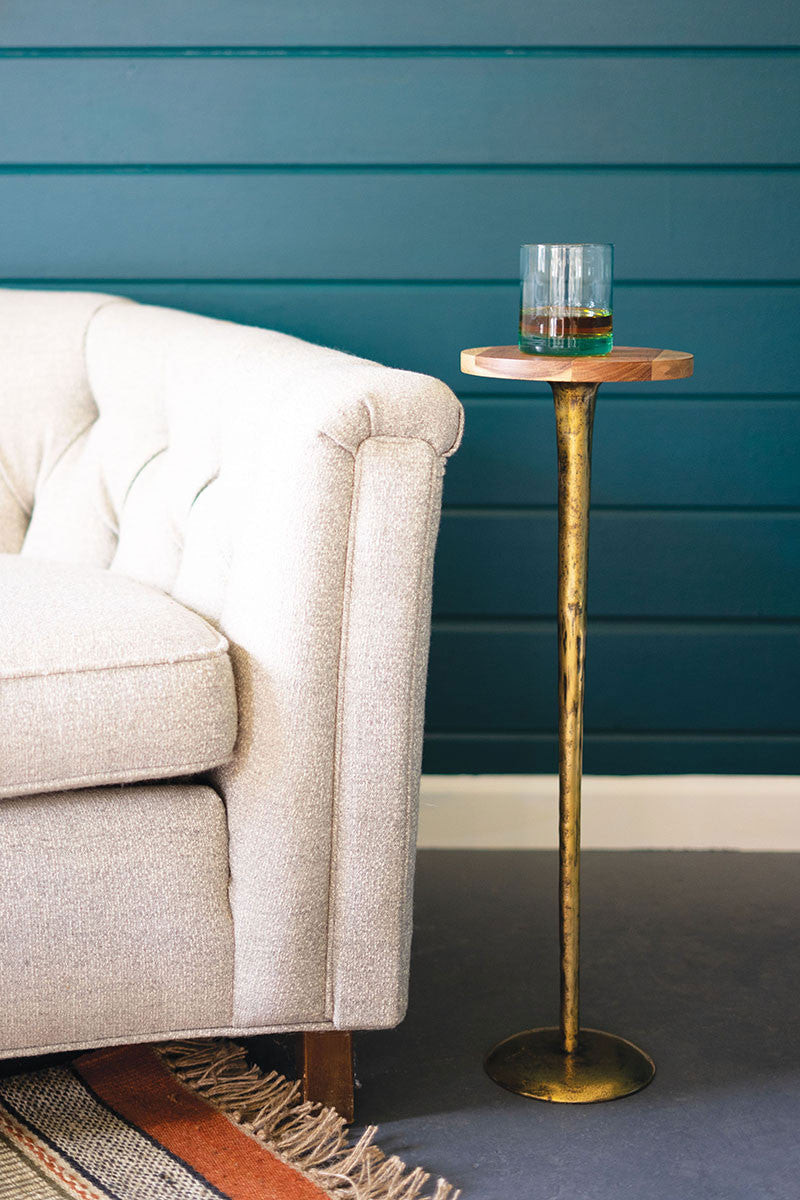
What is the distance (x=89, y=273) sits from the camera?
77.4 inches

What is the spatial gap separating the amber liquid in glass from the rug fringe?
2.57ft

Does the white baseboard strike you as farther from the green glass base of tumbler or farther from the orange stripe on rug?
the green glass base of tumbler

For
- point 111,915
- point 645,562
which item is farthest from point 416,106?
point 111,915

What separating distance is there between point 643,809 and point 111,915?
1069mm

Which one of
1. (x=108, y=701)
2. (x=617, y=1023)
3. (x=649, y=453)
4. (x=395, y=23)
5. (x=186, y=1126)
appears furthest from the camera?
(x=649, y=453)

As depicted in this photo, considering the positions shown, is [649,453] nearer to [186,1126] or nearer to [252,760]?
[252,760]

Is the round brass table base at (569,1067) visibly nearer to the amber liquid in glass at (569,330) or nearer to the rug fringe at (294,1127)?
the rug fringe at (294,1127)

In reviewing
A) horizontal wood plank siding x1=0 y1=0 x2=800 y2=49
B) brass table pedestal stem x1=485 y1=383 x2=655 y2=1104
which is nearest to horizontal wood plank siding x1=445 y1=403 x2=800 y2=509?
horizontal wood plank siding x1=0 y1=0 x2=800 y2=49

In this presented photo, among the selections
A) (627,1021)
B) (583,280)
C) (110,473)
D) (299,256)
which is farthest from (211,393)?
(627,1021)

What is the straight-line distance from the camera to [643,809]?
6.72 feet

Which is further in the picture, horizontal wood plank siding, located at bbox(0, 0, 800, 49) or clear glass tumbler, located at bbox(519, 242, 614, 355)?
horizontal wood plank siding, located at bbox(0, 0, 800, 49)

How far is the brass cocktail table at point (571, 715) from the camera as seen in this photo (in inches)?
48.6

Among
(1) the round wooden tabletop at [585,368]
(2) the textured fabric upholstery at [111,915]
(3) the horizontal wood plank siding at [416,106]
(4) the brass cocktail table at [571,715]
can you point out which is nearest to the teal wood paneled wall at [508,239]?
(3) the horizontal wood plank siding at [416,106]

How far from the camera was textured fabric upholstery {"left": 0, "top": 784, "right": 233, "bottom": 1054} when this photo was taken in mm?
1184
